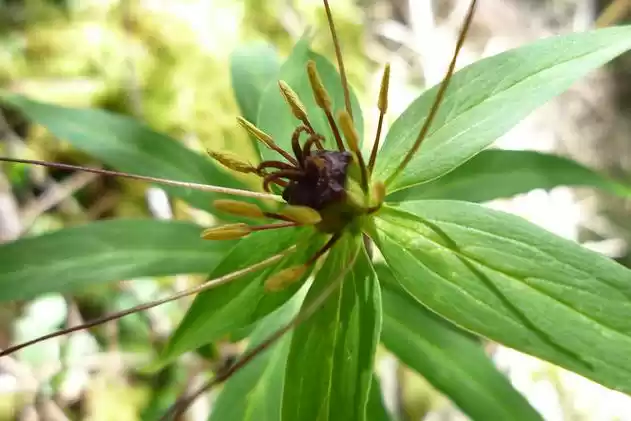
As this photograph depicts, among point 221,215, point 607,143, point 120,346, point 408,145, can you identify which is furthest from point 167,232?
point 607,143

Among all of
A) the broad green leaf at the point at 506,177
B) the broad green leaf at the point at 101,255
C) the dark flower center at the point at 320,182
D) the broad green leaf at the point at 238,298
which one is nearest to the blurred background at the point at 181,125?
the broad green leaf at the point at 506,177

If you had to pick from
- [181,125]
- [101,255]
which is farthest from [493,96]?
[181,125]

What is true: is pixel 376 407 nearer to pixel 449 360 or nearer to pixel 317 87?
pixel 449 360

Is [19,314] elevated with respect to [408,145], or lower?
lower

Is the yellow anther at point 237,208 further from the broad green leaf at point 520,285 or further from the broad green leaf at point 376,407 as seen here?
the broad green leaf at point 376,407

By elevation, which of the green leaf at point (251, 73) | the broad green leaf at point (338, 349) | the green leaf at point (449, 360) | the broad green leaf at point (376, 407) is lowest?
the broad green leaf at point (376, 407)

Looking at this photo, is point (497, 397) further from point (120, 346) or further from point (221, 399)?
point (120, 346)
